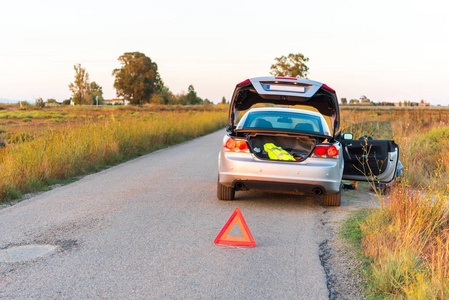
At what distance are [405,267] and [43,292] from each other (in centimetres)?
310

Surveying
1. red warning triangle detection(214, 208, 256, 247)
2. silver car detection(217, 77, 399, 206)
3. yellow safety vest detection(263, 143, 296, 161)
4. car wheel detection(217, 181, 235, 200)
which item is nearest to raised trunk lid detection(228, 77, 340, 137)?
silver car detection(217, 77, 399, 206)

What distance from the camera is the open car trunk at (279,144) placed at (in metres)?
7.39

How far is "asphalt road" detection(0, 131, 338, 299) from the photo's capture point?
4082mm

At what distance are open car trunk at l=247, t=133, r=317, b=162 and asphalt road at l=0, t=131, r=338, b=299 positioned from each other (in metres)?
0.86

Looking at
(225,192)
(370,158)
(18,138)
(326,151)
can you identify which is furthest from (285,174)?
(18,138)

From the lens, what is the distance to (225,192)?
7.90 metres

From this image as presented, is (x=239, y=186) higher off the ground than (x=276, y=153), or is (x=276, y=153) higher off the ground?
(x=276, y=153)

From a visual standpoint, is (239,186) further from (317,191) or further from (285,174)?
(317,191)

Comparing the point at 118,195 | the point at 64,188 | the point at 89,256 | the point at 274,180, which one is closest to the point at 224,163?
the point at 274,180

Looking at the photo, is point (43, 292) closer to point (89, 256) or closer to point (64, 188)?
point (89, 256)

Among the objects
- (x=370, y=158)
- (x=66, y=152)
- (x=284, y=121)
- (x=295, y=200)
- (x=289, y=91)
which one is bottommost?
(x=295, y=200)

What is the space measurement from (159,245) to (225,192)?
2.71 metres

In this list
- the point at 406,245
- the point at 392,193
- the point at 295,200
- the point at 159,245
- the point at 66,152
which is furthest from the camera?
the point at 66,152

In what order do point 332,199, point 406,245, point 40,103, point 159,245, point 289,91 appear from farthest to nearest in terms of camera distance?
point 40,103 → point 332,199 → point 289,91 → point 159,245 → point 406,245
